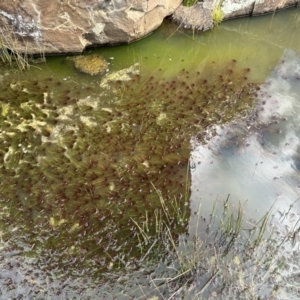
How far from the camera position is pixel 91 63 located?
5.21 m

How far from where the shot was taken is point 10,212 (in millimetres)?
3549

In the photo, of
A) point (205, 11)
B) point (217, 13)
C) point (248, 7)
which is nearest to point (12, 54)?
point (205, 11)

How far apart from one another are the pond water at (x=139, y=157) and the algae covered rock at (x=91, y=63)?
3.5 inches

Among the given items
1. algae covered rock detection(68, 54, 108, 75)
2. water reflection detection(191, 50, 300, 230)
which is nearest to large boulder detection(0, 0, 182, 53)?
algae covered rock detection(68, 54, 108, 75)

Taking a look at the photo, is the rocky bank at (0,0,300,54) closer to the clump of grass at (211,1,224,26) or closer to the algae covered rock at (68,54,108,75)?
the algae covered rock at (68,54,108,75)

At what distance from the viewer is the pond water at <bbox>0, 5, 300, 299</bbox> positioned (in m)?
3.18

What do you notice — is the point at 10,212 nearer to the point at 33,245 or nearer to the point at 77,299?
the point at 33,245

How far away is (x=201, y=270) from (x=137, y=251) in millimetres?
584

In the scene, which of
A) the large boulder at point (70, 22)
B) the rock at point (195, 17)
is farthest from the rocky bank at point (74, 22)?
the rock at point (195, 17)

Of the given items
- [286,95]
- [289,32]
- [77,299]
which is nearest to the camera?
[77,299]

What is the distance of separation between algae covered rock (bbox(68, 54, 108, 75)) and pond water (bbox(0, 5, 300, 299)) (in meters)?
0.09

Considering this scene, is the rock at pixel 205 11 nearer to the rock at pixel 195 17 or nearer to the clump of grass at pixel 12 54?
the rock at pixel 195 17

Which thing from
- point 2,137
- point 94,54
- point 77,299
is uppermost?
point 94,54

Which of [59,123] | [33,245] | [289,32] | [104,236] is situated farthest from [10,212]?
[289,32]
